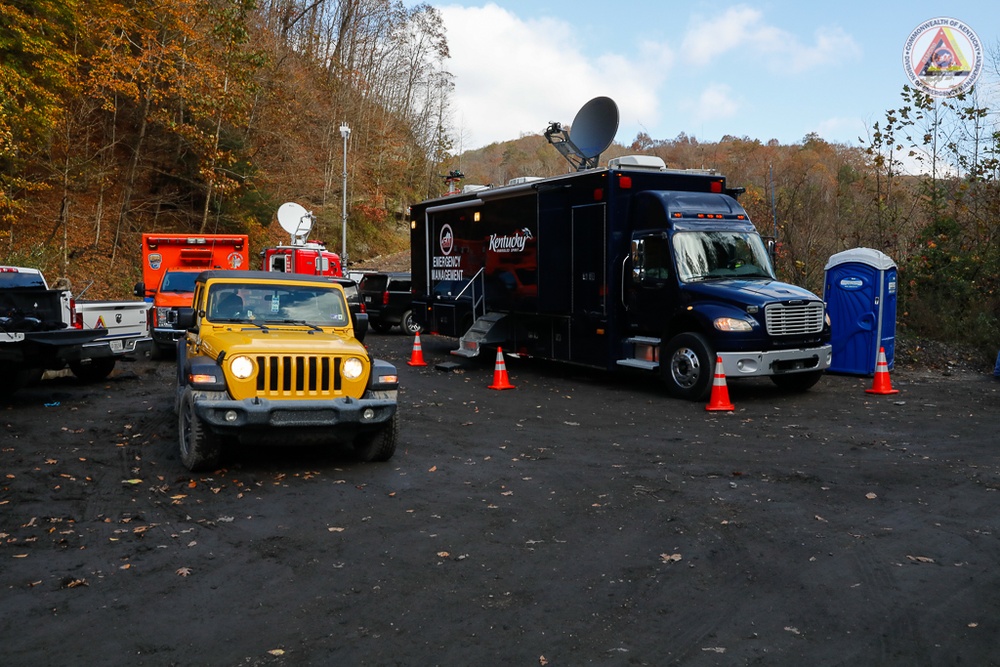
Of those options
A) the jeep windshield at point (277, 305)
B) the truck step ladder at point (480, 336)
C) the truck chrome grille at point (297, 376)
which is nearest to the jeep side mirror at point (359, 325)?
the jeep windshield at point (277, 305)

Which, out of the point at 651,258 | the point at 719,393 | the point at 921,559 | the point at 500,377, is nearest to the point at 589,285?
the point at 651,258

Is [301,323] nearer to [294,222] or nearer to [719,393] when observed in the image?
[719,393]

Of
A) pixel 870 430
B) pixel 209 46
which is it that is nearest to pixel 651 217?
pixel 870 430

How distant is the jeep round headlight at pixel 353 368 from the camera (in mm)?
7574

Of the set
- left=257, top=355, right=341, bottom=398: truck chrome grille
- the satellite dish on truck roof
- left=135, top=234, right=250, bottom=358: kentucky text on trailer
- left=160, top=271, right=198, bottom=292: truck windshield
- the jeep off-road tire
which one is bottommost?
the jeep off-road tire

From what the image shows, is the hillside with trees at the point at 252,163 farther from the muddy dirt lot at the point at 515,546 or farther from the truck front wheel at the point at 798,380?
the muddy dirt lot at the point at 515,546

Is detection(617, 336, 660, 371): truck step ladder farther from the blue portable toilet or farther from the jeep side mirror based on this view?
the jeep side mirror

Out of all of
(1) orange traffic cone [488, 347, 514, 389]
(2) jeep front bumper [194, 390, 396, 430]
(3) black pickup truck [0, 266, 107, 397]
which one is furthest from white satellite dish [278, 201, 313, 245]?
(2) jeep front bumper [194, 390, 396, 430]

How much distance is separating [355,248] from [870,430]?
1501 inches

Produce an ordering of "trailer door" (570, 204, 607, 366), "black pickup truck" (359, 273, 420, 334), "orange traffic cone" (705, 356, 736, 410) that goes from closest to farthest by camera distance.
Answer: "orange traffic cone" (705, 356, 736, 410) → "trailer door" (570, 204, 607, 366) → "black pickup truck" (359, 273, 420, 334)

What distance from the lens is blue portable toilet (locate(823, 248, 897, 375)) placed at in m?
13.6

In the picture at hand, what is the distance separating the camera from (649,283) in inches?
493

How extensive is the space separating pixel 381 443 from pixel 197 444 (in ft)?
5.41

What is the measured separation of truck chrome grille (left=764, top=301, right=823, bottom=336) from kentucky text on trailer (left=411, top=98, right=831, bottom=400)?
0.06 ft
